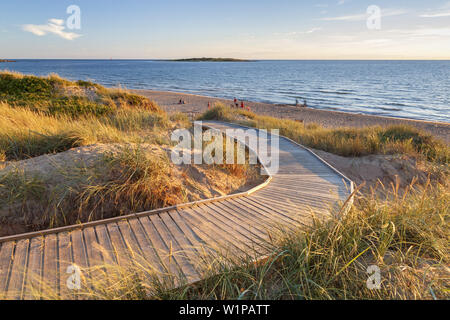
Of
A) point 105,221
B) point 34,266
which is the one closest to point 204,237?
point 105,221

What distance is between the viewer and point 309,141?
1110cm

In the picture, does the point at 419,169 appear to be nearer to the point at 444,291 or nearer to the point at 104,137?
the point at 444,291

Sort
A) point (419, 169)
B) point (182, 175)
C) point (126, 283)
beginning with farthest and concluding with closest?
point (419, 169), point (182, 175), point (126, 283)

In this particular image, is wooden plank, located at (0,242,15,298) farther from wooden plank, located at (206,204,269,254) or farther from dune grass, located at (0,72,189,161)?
dune grass, located at (0,72,189,161)

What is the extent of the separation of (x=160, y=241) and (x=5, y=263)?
1733 mm

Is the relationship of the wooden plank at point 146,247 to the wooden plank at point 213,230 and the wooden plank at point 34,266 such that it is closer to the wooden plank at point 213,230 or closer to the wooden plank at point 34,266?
the wooden plank at point 213,230

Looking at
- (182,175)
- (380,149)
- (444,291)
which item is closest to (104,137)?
(182,175)

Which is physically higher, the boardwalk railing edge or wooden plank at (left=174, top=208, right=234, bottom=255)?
the boardwalk railing edge

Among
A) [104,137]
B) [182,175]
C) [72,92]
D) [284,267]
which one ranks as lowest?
[284,267]

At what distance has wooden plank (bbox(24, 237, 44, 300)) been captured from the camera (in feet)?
8.11

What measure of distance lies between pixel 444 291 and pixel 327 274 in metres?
0.90

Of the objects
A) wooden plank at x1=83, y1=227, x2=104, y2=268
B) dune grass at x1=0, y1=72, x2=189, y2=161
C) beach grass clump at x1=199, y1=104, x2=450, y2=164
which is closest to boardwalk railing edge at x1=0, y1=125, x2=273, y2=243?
wooden plank at x1=83, y1=227, x2=104, y2=268

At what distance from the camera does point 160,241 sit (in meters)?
3.39

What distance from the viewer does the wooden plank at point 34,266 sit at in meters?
2.47
